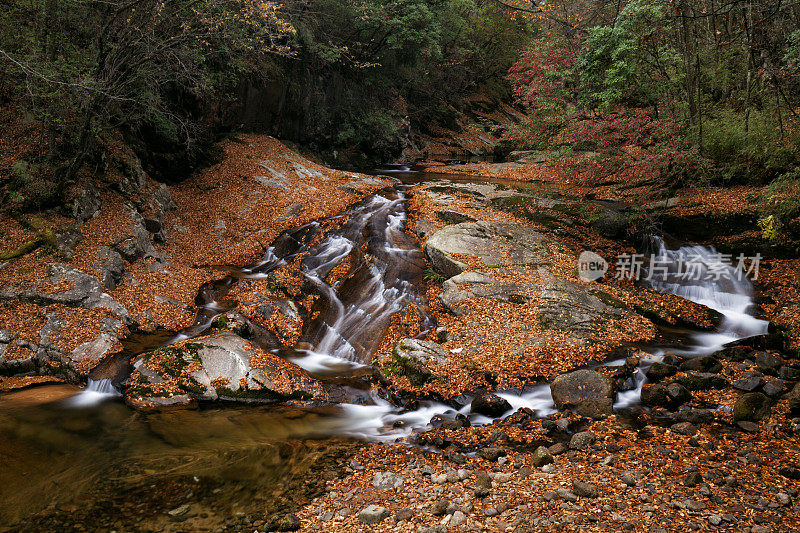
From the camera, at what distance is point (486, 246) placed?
37.5 ft

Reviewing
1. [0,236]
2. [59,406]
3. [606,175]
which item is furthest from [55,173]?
[606,175]

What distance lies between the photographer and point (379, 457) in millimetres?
5770

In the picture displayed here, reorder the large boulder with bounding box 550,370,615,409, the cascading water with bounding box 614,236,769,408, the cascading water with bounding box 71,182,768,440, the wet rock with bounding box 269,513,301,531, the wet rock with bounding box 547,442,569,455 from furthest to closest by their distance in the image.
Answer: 1. the cascading water with bounding box 614,236,769,408
2. the cascading water with bounding box 71,182,768,440
3. the large boulder with bounding box 550,370,615,409
4. the wet rock with bounding box 547,442,569,455
5. the wet rock with bounding box 269,513,301,531

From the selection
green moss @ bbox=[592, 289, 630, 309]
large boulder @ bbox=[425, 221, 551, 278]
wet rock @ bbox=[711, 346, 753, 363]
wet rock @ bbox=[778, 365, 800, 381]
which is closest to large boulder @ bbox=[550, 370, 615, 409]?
wet rock @ bbox=[711, 346, 753, 363]

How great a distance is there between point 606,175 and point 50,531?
553 inches

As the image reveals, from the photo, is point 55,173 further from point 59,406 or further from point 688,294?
point 688,294

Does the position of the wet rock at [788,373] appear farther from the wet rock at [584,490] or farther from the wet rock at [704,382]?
the wet rock at [584,490]

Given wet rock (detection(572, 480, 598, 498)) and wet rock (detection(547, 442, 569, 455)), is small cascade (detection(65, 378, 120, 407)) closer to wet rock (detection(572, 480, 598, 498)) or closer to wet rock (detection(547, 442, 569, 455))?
wet rock (detection(547, 442, 569, 455))

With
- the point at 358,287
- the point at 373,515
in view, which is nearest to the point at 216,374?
the point at 358,287

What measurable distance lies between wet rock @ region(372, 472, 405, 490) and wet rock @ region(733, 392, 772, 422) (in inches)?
184

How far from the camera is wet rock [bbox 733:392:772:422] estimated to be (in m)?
5.56

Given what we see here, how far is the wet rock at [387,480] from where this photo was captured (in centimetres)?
499

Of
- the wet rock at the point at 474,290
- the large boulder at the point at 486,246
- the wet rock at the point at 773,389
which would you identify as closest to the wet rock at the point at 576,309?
the wet rock at the point at 474,290

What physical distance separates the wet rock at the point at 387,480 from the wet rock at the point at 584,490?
198cm
